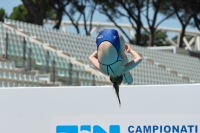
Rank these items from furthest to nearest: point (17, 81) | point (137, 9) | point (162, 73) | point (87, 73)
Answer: point (137, 9) → point (162, 73) → point (87, 73) → point (17, 81)

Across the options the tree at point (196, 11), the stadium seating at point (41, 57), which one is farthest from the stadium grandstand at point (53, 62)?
the tree at point (196, 11)

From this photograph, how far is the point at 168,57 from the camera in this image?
23406 mm

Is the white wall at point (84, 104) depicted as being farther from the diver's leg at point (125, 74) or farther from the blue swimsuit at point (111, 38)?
the blue swimsuit at point (111, 38)

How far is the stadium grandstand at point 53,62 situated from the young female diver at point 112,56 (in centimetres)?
888

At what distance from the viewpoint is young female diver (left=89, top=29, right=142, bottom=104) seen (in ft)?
12.4

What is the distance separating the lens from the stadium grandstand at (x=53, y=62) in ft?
43.7

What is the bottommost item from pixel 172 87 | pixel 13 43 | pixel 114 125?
pixel 114 125

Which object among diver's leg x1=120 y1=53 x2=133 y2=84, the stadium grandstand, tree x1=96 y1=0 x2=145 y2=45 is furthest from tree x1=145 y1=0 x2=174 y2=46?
diver's leg x1=120 y1=53 x2=133 y2=84

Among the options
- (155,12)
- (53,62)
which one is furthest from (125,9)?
(53,62)

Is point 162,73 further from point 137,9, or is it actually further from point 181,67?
point 137,9

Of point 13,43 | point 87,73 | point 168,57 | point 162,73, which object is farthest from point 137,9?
point 13,43

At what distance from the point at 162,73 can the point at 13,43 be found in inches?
337

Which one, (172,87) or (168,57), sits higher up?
(168,57)

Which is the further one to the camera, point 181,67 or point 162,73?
point 181,67
